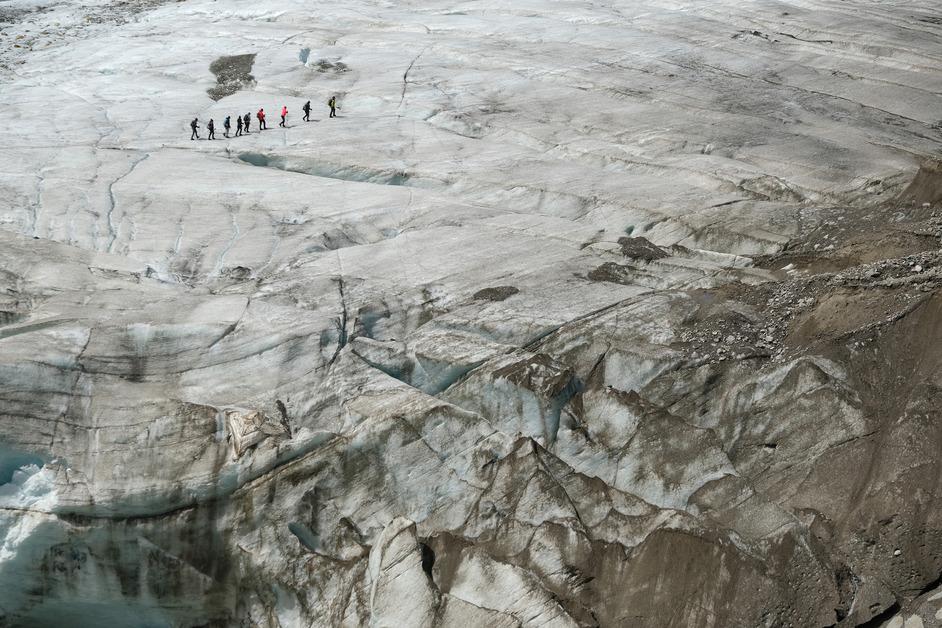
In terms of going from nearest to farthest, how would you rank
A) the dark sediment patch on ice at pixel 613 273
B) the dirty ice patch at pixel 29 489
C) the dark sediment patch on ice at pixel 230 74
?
the dirty ice patch at pixel 29 489 → the dark sediment patch on ice at pixel 613 273 → the dark sediment patch on ice at pixel 230 74

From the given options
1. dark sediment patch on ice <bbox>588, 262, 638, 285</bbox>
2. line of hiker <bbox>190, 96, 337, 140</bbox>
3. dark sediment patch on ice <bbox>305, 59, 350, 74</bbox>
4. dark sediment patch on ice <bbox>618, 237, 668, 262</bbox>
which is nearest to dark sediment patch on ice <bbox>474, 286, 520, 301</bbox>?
dark sediment patch on ice <bbox>588, 262, 638, 285</bbox>

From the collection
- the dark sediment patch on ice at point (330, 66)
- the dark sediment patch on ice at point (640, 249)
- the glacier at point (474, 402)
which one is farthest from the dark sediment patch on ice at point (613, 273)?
the dark sediment patch on ice at point (330, 66)

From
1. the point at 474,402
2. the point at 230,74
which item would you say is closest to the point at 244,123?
the point at 230,74

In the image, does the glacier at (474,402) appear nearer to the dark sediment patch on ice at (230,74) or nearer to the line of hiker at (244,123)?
the line of hiker at (244,123)

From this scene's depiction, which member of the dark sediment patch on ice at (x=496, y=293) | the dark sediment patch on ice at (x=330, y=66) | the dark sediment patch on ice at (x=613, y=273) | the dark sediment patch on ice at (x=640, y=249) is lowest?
the dark sediment patch on ice at (x=496, y=293)

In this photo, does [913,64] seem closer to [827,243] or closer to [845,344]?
[827,243]
